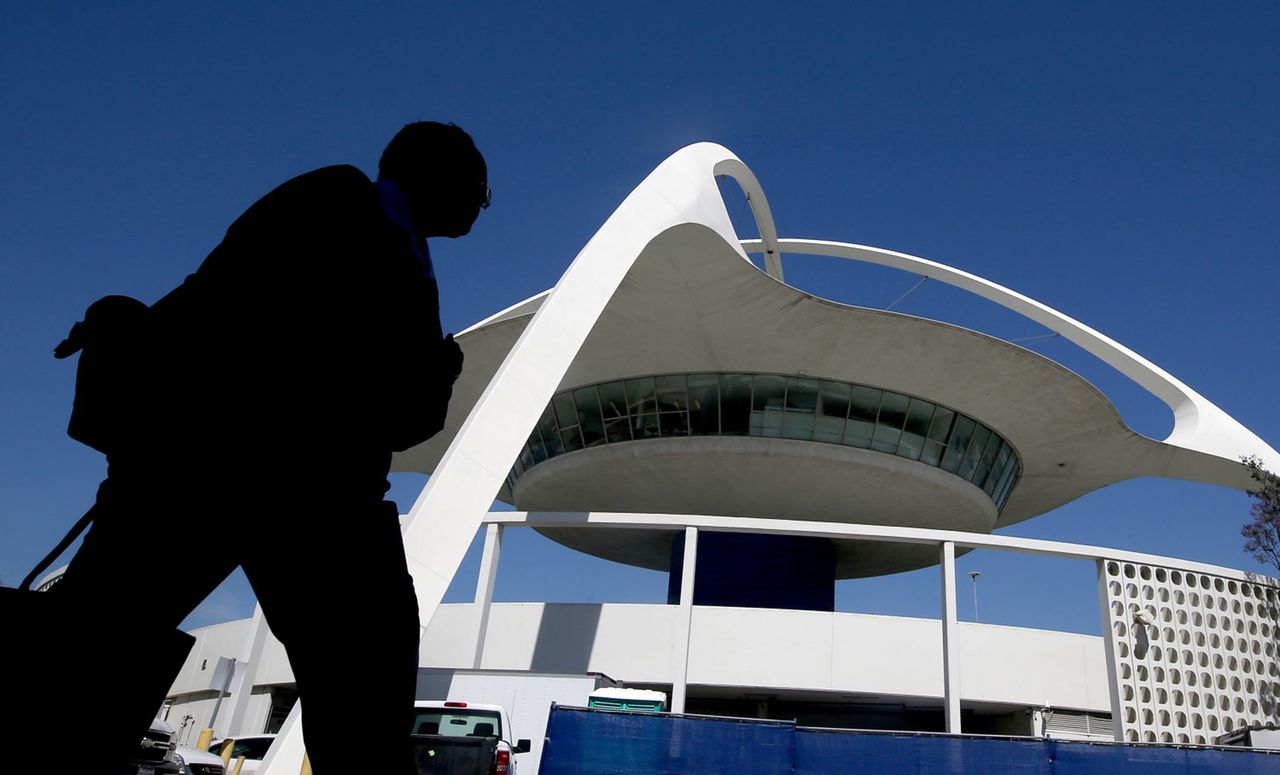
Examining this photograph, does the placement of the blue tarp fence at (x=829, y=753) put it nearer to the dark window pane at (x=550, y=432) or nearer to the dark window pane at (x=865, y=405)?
the dark window pane at (x=865, y=405)

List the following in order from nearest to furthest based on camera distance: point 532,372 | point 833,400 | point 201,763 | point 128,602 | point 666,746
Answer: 1. point 128,602
2. point 666,746
3. point 201,763
4. point 532,372
5. point 833,400

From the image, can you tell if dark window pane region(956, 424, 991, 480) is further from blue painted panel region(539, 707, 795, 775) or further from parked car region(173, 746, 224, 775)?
parked car region(173, 746, 224, 775)

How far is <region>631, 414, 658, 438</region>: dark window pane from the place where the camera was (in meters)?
24.9

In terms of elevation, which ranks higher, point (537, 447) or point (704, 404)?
point (704, 404)

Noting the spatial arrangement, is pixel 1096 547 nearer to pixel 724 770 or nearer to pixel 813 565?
pixel 813 565

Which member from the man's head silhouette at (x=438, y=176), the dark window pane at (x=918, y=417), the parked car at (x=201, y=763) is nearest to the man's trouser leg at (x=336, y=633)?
the man's head silhouette at (x=438, y=176)

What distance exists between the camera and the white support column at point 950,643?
18969 millimetres

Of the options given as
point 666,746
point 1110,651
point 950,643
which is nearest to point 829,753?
point 666,746

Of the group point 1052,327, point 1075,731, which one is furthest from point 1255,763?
point 1052,327

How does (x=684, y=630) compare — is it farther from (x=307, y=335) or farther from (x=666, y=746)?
(x=307, y=335)

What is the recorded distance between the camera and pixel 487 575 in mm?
22031

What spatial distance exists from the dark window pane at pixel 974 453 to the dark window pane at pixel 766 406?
568cm

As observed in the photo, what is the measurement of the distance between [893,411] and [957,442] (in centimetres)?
221

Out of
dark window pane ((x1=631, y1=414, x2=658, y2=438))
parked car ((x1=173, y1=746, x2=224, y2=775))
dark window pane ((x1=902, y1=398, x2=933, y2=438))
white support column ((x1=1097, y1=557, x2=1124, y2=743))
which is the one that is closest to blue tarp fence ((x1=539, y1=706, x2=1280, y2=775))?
parked car ((x1=173, y1=746, x2=224, y2=775))
